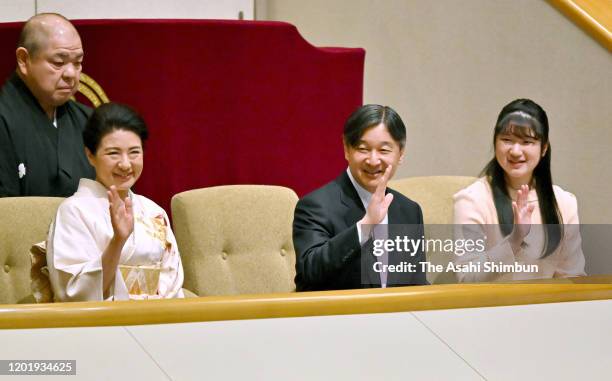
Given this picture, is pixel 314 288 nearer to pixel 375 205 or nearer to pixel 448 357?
pixel 375 205

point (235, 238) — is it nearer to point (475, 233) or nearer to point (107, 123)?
point (107, 123)

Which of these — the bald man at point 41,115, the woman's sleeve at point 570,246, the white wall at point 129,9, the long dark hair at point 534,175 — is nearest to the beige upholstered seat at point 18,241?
the bald man at point 41,115

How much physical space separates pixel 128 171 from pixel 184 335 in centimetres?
87

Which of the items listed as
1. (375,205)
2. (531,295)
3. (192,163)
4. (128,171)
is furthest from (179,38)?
(531,295)

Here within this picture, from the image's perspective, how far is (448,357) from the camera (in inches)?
84.6

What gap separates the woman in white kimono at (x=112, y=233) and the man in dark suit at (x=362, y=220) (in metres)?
0.37

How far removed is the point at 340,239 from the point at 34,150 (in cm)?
109

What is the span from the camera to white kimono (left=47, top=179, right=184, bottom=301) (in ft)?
8.69

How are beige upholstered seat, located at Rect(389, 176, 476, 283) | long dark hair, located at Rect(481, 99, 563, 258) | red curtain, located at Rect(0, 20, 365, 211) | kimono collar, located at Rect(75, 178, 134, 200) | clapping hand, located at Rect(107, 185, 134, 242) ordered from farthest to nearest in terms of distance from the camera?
1. red curtain, located at Rect(0, 20, 365, 211)
2. beige upholstered seat, located at Rect(389, 176, 476, 283)
3. long dark hair, located at Rect(481, 99, 563, 258)
4. kimono collar, located at Rect(75, 178, 134, 200)
5. clapping hand, located at Rect(107, 185, 134, 242)

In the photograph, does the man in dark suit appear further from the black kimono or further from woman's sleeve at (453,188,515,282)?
the black kimono

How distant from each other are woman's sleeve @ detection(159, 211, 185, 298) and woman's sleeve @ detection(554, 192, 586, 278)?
41.5 inches

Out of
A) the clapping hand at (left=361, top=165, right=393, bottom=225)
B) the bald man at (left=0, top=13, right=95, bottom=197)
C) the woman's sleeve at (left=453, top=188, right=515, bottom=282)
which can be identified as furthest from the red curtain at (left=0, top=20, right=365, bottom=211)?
the clapping hand at (left=361, top=165, right=393, bottom=225)

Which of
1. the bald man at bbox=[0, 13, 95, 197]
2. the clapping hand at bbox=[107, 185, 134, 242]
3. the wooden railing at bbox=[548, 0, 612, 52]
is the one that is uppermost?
the wooden railing at bbox=[548, 0, 612, 52]

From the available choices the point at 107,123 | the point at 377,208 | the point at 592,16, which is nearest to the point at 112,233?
the point at 107,123
